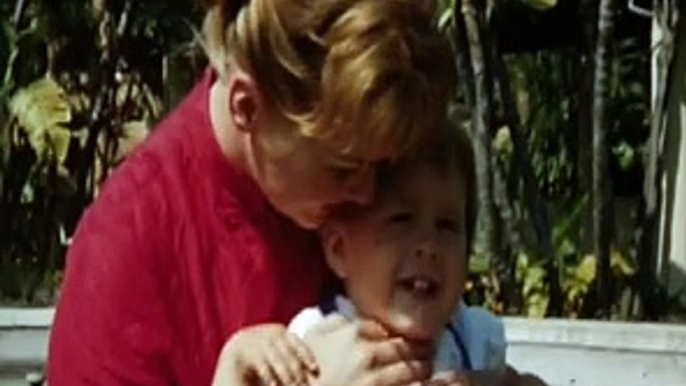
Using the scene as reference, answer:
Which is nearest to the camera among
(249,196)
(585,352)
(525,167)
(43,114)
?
(249,196)

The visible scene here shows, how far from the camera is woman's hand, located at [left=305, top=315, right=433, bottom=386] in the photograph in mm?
2201

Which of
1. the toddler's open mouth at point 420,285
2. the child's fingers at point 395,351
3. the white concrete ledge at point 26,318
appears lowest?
the white concrete ledge at point 26,318

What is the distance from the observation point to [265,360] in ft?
7.14

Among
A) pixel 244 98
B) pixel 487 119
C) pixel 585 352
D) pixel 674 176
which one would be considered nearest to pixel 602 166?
pixel 487 119

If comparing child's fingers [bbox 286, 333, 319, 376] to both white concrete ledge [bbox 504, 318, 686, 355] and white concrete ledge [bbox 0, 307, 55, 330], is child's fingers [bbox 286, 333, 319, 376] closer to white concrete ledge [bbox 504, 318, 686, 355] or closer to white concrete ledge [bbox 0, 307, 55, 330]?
white concrete ledge [bbox 504, 318, 686, 355]

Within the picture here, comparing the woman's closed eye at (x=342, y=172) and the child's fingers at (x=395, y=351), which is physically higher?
the woman's closed eye at (x=342, y=172)

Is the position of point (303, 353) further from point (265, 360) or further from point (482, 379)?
point (482, 379)

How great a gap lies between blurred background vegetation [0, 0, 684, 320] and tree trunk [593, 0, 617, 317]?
2 centimetres

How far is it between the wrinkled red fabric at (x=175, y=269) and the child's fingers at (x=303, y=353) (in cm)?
10

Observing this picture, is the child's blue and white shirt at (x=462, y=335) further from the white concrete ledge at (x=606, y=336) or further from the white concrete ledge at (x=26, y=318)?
the white concrete ledge at (x=26, y=318)

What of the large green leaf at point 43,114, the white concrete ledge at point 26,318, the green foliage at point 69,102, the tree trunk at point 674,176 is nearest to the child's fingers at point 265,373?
the white concrete ledge at point 26,318

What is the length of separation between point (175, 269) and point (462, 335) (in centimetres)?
32

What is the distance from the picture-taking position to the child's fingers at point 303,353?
220 cm

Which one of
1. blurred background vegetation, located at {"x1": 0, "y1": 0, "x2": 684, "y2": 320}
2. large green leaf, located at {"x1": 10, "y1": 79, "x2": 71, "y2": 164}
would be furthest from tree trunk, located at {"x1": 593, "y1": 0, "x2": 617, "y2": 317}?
large green leaf, located at {"x1": 10, "y1": 79, "x2": 71, "y2": 164}
